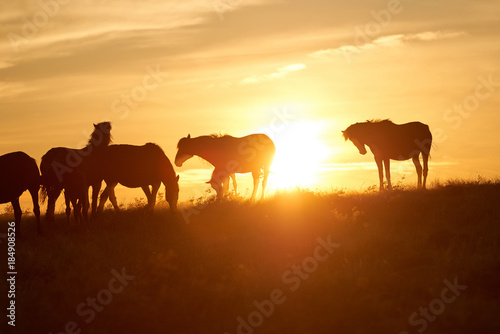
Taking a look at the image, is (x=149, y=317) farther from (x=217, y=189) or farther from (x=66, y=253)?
(x=217, y=189)

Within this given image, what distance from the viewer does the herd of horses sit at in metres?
18.3

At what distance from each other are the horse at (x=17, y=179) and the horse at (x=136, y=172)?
114 inches

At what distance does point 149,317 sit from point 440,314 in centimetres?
623

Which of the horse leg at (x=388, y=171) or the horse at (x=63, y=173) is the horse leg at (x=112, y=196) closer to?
the horse at (x=63, y=173)

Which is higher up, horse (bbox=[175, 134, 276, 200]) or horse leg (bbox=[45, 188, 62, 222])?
horse (bbox=[175, 134, 276, 200])

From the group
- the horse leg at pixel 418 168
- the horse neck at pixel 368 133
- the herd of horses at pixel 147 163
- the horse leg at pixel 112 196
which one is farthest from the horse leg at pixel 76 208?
the horse leg at pixel 418 168

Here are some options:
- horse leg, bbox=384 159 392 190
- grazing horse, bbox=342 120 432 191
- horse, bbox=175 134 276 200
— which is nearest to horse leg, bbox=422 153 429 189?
grazing horse, bbox=342 120 432 191

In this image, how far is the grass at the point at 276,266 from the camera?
1287 centimetres

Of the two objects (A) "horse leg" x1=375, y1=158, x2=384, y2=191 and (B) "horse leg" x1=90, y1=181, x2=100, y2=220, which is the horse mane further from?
(A) "horse leg" x1=375, y1=158, x2=384, y2=191

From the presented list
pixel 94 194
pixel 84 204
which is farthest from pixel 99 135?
pixel 84 204

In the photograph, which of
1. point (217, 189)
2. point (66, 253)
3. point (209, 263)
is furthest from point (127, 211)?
point (209, 263)

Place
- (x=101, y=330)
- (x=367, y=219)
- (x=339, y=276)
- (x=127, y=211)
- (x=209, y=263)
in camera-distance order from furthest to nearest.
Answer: (x=127, y=211)
(x=367, y=219)
(x=209, y=263)
(x=339, y=276)
(x=101, y=330)

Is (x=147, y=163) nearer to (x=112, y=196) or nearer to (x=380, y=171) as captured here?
(x=112, y=196)

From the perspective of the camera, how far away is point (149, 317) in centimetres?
1300
